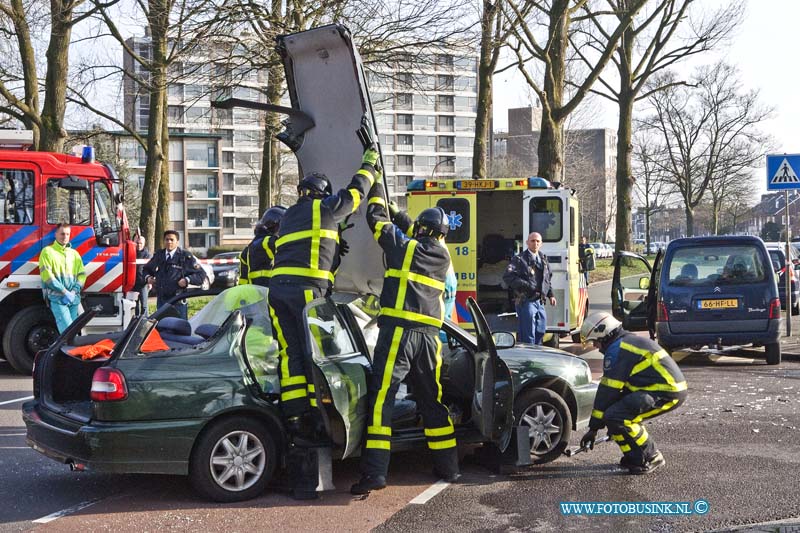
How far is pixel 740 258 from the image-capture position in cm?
1249

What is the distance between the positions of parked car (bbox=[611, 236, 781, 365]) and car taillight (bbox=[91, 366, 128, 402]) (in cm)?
837

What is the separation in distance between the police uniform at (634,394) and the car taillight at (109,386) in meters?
3.35

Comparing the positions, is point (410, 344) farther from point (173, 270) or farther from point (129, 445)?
point (173, 270)

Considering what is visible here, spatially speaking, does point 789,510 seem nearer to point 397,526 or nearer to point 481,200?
point 397,526

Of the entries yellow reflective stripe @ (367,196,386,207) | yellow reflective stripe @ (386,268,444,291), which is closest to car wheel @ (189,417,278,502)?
yellow reflective stripe @ (386,268,444,291)

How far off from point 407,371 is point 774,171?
447 inches

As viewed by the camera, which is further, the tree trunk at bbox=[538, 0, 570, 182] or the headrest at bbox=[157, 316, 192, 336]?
the tree trunk at bbox=[538, 0, 570, 182]

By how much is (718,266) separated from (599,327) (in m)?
6.42

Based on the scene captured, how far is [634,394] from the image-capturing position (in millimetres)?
6629

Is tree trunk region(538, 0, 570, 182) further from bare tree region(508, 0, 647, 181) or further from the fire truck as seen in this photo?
the fire truck

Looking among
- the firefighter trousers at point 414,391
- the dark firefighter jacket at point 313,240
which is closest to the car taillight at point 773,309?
the firefighter trousers at point 414,391

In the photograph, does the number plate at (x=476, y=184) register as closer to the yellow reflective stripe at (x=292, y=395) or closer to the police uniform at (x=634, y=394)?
the police uniform at (x=634, y=394)

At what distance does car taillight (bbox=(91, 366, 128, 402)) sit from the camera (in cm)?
568

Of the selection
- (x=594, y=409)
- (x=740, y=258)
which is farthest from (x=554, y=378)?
(x=740, y=258)
